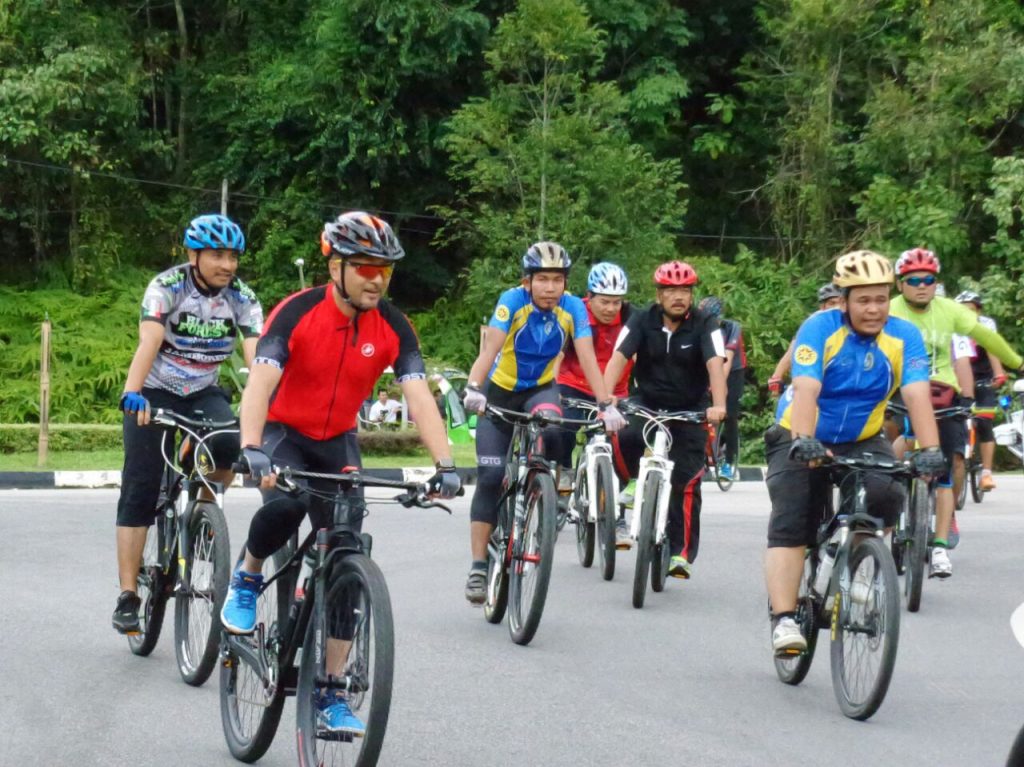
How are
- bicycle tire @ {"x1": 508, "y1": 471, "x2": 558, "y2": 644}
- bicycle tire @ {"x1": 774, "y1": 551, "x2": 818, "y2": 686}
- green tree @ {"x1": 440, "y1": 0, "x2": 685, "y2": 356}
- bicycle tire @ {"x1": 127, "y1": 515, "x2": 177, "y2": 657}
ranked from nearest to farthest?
1. bicycle tire @ {"x1": 774, "y1": 551, "x2": 818, "y2": 686}
2. bicycle tire @ {"x1": 127, "y1": 515, "x2": 177, "y2": 657}
3. bicycle tire @ {"x1": 508, "y1": 471, "x2": 558, "y2": 644}
4. green tree @ {"x1": 440, "y1": 0, "x2": 685, "y2": 356}

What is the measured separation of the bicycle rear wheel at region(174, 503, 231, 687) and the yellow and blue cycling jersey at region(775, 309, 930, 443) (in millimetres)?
2477

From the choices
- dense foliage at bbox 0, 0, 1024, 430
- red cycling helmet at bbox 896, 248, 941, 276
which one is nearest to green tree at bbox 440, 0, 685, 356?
dense foliage at bbox 0, 0, 1024, 430

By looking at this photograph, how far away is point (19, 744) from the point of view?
6.67 metres

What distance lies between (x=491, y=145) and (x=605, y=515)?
70.2ft

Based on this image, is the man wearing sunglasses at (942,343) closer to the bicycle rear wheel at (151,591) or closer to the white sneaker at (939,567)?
the white sneaker at (939,567)

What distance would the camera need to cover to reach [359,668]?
18.2 feet

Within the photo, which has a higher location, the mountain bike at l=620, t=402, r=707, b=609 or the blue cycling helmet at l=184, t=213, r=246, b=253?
the blue cycling helmet at l=184, t=213, r=246, b=253

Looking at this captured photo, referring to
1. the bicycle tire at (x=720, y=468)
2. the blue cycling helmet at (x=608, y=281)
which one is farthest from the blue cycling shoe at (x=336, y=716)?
the bicycle tire at (x=720, y=468)

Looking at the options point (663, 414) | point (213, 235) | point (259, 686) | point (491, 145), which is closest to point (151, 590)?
point (213, 235)

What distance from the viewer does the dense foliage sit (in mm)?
31250

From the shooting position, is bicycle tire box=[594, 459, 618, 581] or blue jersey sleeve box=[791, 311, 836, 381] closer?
blue jersey sleeve box=[791, 311, 836, 381]

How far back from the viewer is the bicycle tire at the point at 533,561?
870 cm

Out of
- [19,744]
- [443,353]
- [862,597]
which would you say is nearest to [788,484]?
[862,597]

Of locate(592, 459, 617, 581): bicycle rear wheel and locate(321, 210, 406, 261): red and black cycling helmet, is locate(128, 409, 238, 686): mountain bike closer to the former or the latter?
locate(321, 210, 406, 261): red and black cycling helmet
